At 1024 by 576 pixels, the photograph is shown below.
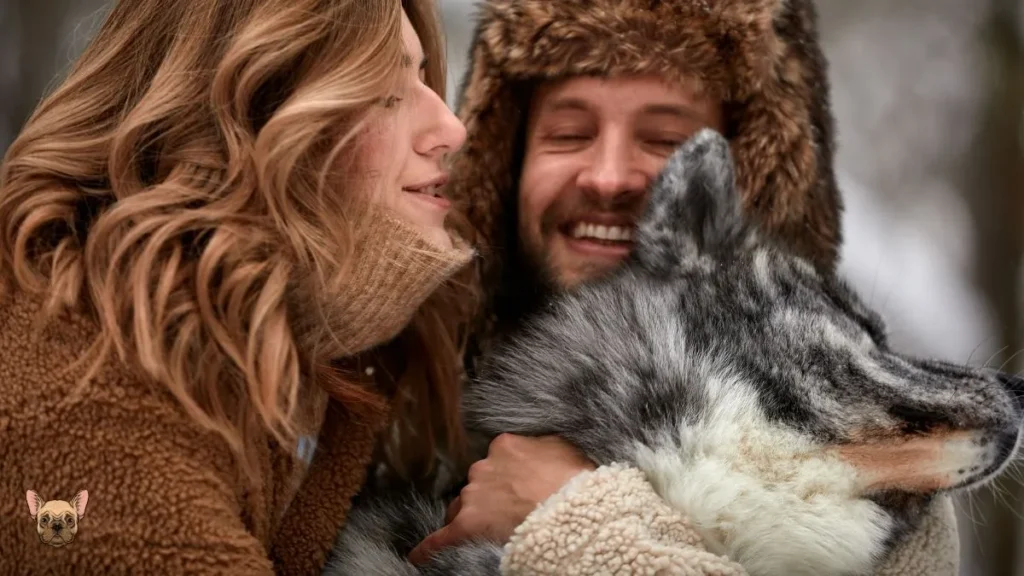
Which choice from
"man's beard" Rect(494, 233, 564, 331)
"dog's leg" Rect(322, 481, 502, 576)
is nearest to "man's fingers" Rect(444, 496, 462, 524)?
"dog's leg" Rect(322, 481, 502, 576)

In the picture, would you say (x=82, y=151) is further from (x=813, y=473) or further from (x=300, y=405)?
(x=813, y=473)

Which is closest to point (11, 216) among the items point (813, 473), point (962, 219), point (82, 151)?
point (82, 151)

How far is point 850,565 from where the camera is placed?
101 centimetres

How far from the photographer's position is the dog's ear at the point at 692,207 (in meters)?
1.19

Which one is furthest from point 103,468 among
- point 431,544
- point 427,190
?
point 427,190

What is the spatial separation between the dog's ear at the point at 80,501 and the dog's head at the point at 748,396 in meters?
0.57

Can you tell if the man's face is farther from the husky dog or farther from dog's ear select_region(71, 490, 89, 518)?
dog's ear select_region(71, 490, 89, 518)

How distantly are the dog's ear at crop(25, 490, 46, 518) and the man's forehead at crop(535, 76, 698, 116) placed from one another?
3.73 ft

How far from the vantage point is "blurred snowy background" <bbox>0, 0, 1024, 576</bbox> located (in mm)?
1964

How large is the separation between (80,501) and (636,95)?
115 centimetres

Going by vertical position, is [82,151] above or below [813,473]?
above

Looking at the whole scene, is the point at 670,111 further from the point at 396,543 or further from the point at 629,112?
the point at 396,543

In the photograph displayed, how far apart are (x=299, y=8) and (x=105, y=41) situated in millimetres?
307

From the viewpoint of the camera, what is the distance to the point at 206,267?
101 cm
